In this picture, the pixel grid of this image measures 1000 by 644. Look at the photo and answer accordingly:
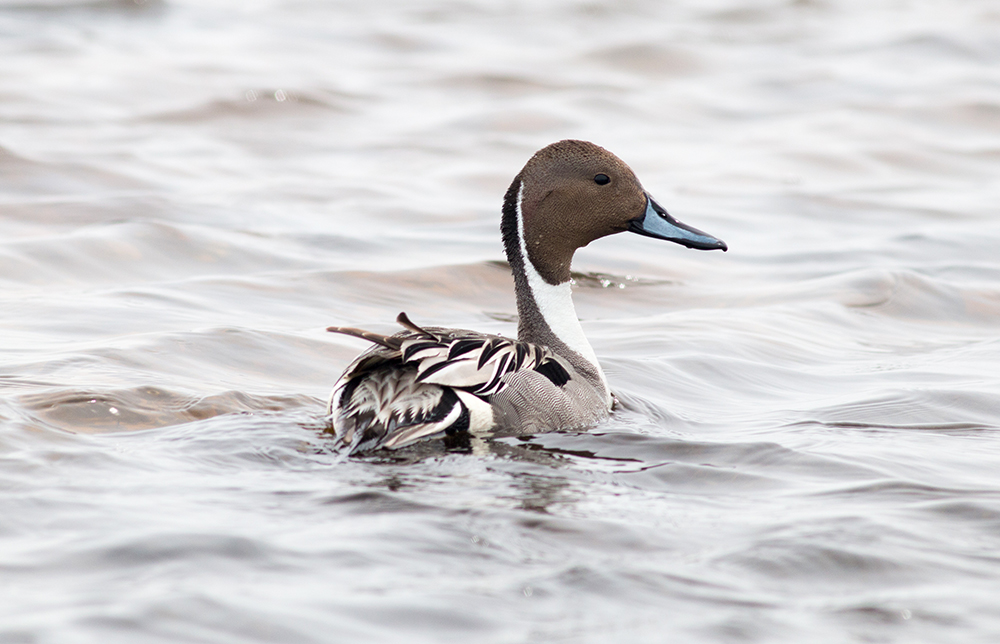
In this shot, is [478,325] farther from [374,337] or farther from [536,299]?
[374,337]

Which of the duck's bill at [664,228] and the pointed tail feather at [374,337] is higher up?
the duck's bill at [664,228]

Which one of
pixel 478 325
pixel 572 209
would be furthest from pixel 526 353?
pixel 478 325

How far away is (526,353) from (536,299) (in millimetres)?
755

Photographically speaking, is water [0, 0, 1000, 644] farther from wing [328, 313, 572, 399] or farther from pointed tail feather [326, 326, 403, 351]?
pointed tail feather [326, 326, 403, 351]

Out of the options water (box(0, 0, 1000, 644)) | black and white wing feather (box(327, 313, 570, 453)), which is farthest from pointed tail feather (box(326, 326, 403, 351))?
water (box(0, 0, 1000, 644))

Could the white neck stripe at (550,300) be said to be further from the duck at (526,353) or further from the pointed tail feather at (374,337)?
the pointed tail feather at (374,337)

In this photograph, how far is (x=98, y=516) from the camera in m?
4.35

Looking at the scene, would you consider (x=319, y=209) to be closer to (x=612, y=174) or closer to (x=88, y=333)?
(x=88, y=333)

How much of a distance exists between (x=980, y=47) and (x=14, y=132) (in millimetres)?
13377

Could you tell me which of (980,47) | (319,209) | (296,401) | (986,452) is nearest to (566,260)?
(296,401)

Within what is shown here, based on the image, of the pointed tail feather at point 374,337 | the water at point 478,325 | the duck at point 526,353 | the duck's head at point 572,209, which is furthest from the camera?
the duck's head at point 572,209

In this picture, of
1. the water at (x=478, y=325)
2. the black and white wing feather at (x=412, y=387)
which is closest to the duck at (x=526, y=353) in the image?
the black and white wing feather at (x=412, y=387)

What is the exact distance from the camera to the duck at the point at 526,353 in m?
5.16

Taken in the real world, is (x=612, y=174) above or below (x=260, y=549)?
above
